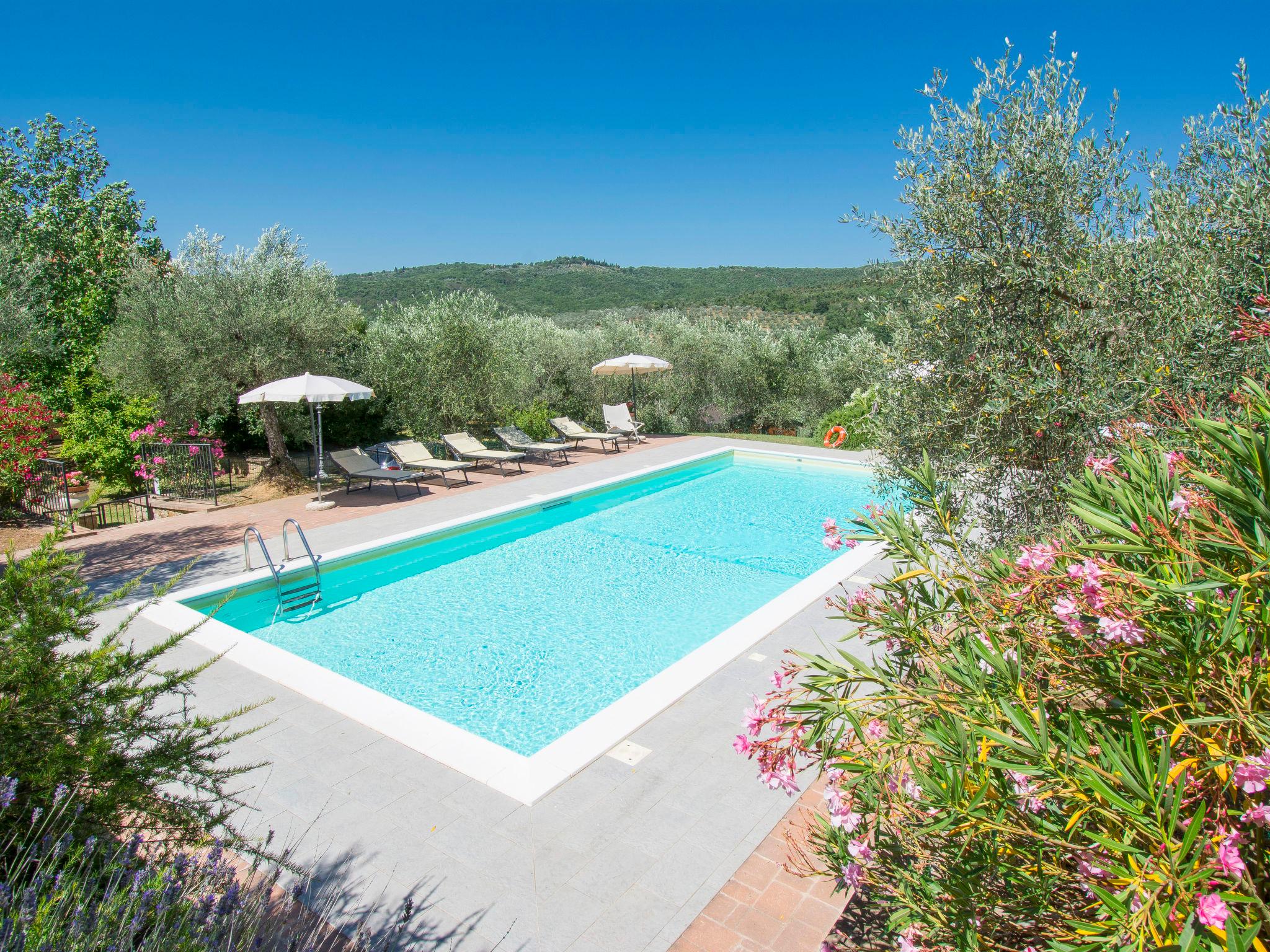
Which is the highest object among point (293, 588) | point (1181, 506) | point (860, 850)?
point (1181, 506)

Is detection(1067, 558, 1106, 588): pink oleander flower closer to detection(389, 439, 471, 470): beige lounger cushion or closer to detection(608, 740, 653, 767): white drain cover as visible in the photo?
detection(608, 740, 653, 767): white drain cover

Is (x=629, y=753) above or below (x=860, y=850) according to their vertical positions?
below

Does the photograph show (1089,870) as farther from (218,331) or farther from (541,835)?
(218,331)

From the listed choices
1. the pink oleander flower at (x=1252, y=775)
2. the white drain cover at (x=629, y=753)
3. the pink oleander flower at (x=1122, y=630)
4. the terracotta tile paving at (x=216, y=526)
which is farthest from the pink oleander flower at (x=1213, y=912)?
the terracotta tile paving at (x=216, y=526)

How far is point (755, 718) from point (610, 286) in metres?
54.8

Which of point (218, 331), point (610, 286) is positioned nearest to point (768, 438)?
point (218, 331)

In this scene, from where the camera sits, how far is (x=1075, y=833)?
1707mm

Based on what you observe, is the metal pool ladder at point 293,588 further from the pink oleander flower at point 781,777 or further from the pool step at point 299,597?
the pink oleander flower at point 781,777

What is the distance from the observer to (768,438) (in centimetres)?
1852

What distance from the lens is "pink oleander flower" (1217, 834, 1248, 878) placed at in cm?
135

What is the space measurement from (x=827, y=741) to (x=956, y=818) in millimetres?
521

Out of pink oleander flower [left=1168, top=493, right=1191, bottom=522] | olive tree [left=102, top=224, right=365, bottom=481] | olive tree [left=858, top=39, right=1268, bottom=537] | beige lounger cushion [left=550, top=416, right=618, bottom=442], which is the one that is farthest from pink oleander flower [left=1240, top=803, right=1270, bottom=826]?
beige lounger cushion [left=550, top=416, right=618, bottom=442]

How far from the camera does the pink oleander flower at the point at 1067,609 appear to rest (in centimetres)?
186

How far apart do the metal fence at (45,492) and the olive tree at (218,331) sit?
1936 mm
